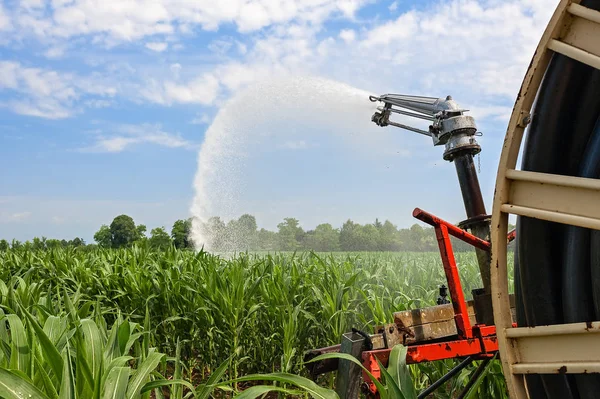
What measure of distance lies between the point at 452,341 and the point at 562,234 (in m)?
1.28

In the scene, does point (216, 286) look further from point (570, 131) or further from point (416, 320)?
point (570, 131)

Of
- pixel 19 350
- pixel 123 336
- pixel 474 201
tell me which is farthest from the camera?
pixel 474 201

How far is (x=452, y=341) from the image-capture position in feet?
7.96

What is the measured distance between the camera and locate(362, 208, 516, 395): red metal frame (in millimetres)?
2324

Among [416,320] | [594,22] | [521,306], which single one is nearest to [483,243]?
[416,320]

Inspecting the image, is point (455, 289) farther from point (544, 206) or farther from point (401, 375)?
point (544, 206)

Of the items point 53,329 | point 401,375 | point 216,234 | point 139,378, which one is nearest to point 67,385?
point 139,378

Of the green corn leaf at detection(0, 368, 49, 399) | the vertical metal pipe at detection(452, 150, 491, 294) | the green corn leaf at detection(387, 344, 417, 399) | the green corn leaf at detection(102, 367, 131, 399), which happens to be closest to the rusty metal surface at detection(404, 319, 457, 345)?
the vertical metal pipe at detection(452, 150, 491, 294)

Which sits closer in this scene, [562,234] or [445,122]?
[562,234]

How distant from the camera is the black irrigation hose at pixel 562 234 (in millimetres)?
1201

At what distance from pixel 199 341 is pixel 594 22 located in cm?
434

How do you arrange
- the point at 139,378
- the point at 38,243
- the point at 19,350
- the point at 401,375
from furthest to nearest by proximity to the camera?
the point at 38,243 → the point at 19,350 → the point at 139,378 → the point at 401,375

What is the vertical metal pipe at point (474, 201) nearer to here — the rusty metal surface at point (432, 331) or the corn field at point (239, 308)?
the rusty metal surface at point (432, 331)

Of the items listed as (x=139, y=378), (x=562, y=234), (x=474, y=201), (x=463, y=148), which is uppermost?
(x=463, y=148)
